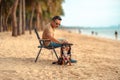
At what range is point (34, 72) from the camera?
29.0 feet

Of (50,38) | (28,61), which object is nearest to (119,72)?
(50,38)

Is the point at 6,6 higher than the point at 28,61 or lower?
higher

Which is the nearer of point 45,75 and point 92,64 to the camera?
point 45,75

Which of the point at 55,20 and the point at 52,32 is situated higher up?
the point at 55,20

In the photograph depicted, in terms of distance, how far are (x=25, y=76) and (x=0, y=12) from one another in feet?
106

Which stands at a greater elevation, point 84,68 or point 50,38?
point 50,38

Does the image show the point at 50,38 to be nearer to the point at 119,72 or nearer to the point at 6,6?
the point at 119,72

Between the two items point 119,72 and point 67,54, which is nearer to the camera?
point 119,72

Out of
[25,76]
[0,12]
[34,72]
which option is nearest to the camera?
[25,76]

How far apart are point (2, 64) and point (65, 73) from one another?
2.10 metres

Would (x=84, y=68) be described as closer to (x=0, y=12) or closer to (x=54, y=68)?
(x=54, y=68)

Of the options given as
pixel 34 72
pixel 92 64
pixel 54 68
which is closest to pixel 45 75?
pixel 34 72

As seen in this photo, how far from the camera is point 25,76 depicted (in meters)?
8.23

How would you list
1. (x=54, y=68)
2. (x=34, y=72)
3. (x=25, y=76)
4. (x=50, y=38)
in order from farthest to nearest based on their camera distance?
(x=50, y=38), (x=54, y=68), (x=34, y=72), (x=25, y=76)
